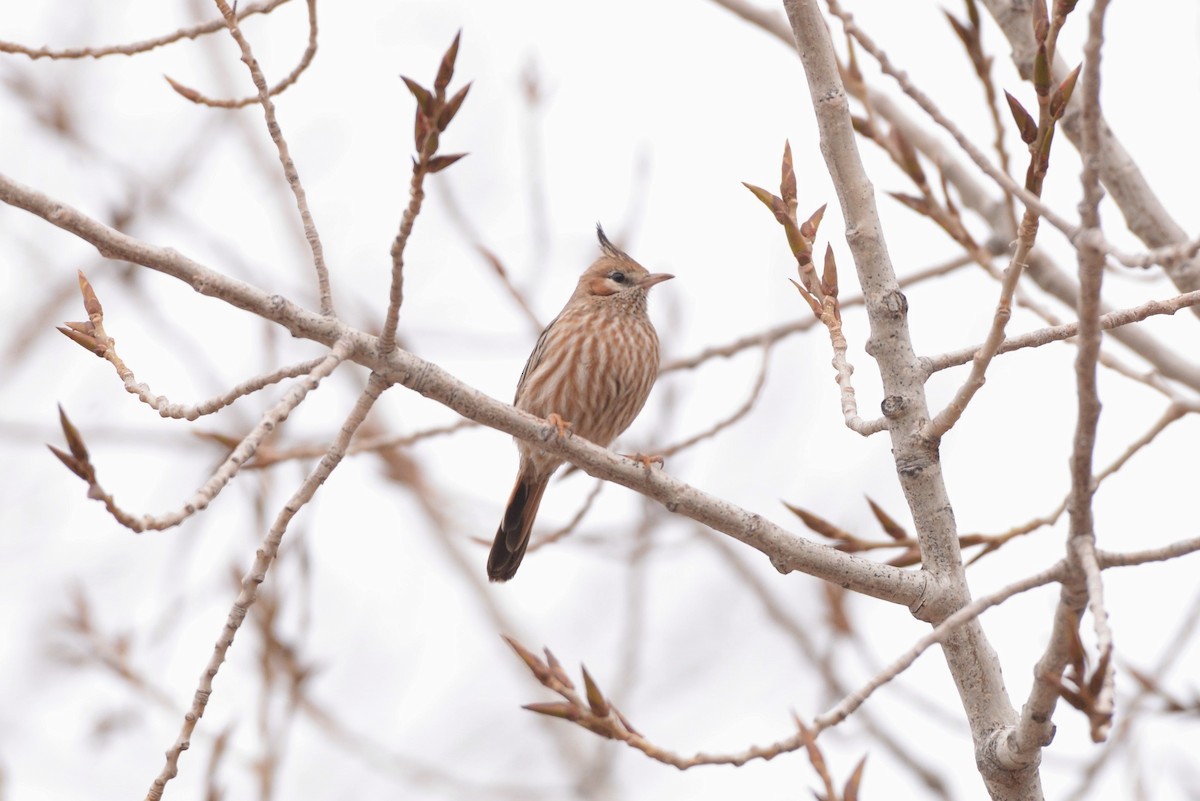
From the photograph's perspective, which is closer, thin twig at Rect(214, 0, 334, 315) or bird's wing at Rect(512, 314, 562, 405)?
thin twig at Rect(214, 0, 334, 315)

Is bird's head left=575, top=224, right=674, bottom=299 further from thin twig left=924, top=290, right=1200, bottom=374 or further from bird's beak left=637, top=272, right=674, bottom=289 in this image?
thin twig left=924, top=290, right=1200, bottom=374

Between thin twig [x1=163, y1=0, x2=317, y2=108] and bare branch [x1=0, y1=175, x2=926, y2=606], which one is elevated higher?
thin twig [x1=163, y1=0, x2=317, y2=108]

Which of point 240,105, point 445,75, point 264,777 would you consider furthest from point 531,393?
point 445,75

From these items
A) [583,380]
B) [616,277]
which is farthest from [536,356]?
[616,277]

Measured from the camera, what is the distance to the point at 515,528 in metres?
6.59

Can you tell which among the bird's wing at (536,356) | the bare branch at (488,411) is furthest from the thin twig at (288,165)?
the bird's wing at (536,356)

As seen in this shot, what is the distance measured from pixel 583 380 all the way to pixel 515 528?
0.93 metres

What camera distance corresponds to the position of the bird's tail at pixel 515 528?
21.2ft

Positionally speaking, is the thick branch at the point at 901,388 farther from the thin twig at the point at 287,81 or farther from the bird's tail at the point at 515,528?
the bird's tail at the point at 515,528

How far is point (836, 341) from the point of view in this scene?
3.61 m

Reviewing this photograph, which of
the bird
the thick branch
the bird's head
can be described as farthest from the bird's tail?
the thick branch

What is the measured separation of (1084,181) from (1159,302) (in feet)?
4.28

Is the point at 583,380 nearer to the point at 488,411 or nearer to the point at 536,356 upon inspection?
the point at 536,356

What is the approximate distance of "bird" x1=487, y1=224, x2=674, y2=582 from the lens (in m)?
6.24
